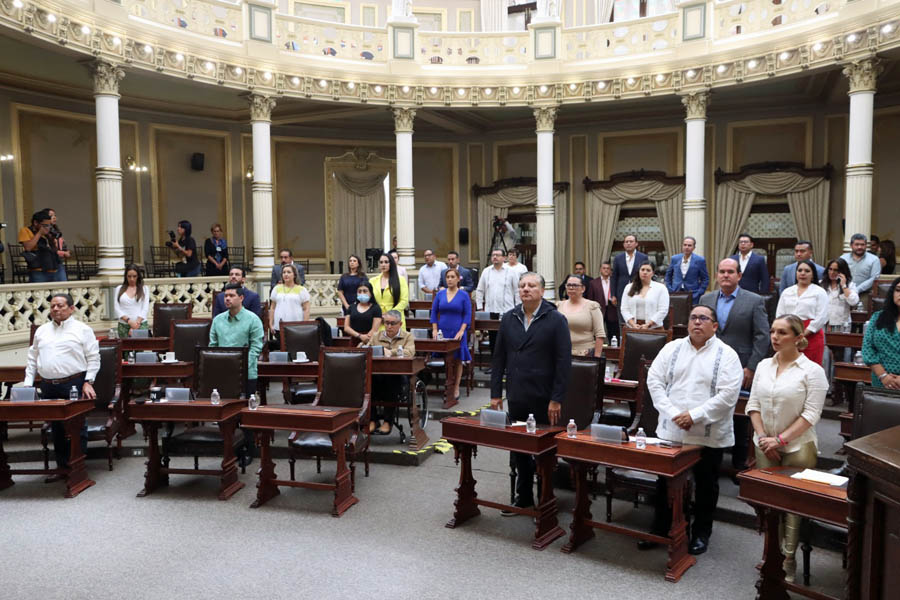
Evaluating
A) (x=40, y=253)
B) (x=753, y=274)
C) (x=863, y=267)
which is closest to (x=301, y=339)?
(x=40, y=253)

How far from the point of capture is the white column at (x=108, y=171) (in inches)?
381

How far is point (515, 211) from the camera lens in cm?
1583

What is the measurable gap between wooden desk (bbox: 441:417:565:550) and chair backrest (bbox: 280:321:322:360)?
9.04ft

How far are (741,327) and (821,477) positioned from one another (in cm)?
176

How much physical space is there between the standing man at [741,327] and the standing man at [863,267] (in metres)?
3.60

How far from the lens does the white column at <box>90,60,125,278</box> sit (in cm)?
968

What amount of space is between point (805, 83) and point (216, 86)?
32.2ft

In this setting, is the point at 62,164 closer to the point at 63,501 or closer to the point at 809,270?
the point at 63,501

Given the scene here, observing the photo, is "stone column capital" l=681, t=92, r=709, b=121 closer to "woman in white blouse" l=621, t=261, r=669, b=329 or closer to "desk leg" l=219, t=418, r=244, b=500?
"woman in white blouse" l=621, t=261, r=669, b=329

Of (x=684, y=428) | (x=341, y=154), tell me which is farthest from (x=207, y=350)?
(x=341, y=154)

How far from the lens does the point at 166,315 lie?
825cm

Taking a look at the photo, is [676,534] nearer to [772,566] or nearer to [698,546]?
[698,546]

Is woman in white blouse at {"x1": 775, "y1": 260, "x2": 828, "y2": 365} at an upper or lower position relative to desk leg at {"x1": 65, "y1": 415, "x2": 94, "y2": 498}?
upper

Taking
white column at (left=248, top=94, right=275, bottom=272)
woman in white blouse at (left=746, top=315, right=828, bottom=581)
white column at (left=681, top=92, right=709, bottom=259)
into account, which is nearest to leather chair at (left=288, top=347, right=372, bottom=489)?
woman in white blouse at (left=746, top=315, right=828, bottom=581)
